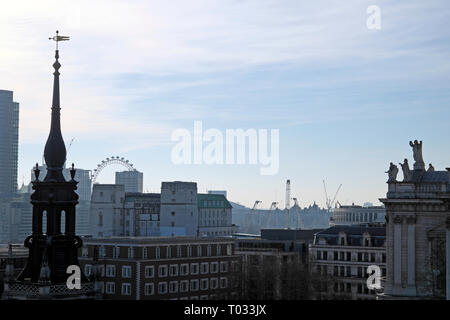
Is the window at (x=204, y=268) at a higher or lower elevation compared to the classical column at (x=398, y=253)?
lower

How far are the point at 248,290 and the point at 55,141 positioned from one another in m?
102

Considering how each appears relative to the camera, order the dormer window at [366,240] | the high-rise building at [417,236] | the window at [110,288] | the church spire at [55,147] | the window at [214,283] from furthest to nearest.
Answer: the window at [214,283], the dormer window at [366,240], the window at [110,288], the high-rise building at [417,236], the church spire at [55,147]

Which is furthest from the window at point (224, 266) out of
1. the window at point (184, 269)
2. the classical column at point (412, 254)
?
the classical column at point (412, 254)

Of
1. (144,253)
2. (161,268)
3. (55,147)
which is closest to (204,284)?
(161,268)

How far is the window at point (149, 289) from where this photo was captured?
391 feet

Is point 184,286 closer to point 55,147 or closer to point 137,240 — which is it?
point 137,240

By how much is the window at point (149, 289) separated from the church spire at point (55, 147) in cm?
8719

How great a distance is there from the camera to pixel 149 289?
12000 centimetres

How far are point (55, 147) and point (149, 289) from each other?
88.7 metres

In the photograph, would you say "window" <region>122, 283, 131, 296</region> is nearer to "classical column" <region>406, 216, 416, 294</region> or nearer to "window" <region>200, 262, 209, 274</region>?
"window" <region>200, 262, 209, 274</region>

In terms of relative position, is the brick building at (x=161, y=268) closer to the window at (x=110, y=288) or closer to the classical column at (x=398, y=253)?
the window at (x=110, y=288)
